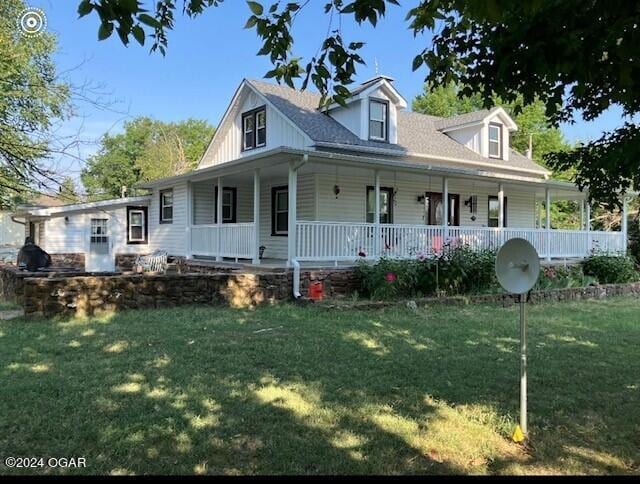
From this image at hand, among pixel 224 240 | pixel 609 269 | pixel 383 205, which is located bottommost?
pixel 609 269

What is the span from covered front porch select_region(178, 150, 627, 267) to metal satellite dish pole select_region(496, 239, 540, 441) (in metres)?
7.28

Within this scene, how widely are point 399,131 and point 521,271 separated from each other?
14435 mm

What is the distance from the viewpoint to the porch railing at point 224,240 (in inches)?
504

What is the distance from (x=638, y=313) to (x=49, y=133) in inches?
447

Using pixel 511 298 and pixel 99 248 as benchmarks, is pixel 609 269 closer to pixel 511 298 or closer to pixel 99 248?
pixel 511 298

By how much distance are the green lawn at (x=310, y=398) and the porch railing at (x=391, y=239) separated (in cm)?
369

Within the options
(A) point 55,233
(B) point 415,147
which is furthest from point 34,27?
(A) point 55,233

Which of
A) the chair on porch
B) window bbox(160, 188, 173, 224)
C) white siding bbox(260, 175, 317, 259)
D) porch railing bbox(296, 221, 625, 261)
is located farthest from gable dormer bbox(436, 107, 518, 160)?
the chair on porch

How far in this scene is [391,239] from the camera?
12.7 metres

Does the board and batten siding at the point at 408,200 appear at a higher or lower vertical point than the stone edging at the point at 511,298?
higher

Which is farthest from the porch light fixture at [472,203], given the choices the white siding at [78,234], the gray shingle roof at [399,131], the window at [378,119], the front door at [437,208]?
the white siding at [78,234]

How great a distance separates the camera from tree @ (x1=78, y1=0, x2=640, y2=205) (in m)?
3.03

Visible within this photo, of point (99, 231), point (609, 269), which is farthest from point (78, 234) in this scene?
point (609, 269)

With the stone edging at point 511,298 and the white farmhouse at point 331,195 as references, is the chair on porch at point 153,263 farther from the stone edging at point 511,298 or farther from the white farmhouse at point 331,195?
the stone edging at point 511,298
